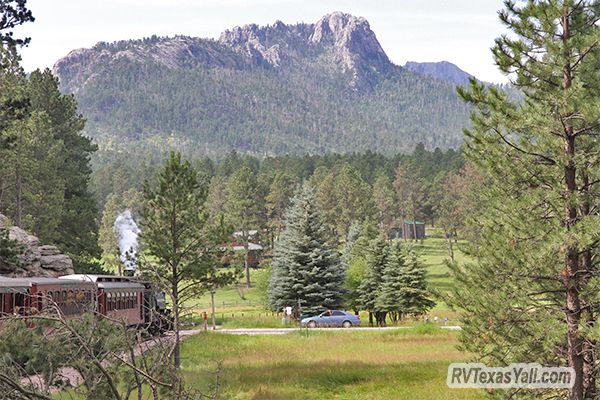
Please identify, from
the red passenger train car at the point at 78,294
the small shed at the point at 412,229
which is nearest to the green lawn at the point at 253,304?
the red passenger train car at the point at 78,294

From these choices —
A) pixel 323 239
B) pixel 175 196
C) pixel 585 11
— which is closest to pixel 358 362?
pixel 175 196

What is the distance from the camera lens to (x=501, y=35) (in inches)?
607

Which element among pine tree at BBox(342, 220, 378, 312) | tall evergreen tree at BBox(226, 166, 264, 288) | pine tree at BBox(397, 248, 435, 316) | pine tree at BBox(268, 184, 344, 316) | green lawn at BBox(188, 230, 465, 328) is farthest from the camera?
Answer: tall evergreen tree at BBox(226, 166, 264, 288)

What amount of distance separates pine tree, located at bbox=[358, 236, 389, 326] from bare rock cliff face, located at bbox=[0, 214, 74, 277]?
2096cm

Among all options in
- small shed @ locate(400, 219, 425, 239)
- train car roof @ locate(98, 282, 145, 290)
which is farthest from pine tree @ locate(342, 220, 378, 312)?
small shed @ locate(400, 219, 425, 239)

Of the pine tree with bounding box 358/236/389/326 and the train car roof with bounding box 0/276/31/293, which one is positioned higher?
the train car roof with bounding box 0/276/31/293

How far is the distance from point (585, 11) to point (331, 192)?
8772 centimetres

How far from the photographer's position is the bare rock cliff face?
34031mm

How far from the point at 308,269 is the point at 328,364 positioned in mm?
20590

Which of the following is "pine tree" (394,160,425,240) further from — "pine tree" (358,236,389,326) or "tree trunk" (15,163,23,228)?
"tree trunk" (15,163,23,228)

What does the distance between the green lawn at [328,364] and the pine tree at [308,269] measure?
26.5ft

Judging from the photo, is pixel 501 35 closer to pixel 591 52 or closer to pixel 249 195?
pixel 591 52

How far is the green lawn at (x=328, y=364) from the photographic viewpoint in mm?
22016

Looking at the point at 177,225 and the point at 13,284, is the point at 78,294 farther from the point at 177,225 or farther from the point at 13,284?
the point at 177,225
